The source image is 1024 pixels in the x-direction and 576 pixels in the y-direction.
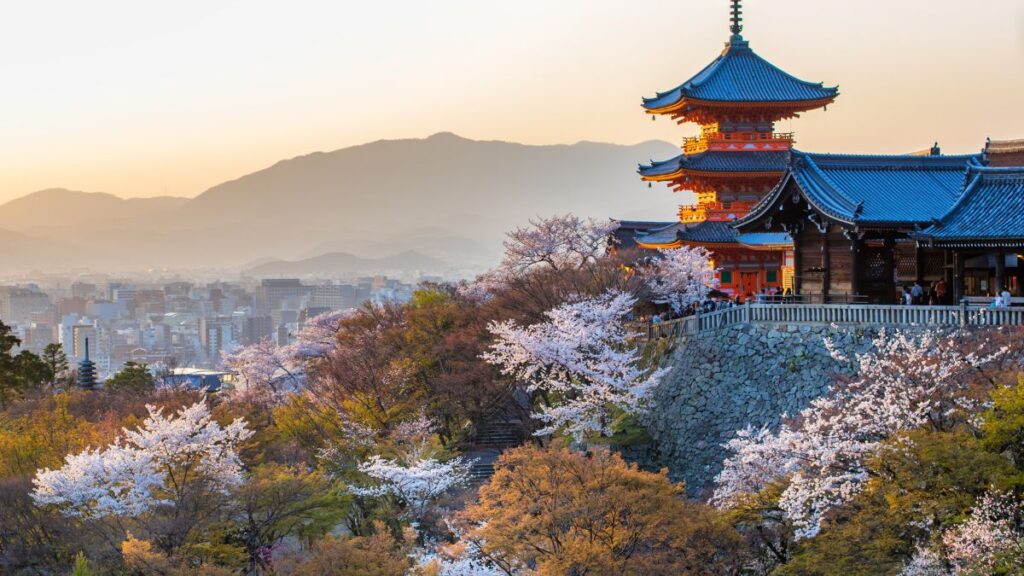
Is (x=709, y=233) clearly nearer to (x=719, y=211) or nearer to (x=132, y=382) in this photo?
(x=719, y=211)

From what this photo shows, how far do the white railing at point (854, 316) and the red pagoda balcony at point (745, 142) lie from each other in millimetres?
10605

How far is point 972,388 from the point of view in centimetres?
2281

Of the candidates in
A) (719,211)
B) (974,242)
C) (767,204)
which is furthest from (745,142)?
(974,242)

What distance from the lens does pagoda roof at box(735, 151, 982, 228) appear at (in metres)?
32.6

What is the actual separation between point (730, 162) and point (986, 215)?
13972 millimetres

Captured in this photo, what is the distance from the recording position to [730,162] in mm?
44312

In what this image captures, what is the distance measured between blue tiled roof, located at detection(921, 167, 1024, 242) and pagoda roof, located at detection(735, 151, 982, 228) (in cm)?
96

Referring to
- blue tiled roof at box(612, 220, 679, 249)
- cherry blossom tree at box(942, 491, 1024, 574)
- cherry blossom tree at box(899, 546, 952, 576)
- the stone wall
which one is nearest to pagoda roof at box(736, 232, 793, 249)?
the stone wall

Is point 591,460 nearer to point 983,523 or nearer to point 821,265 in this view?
point 983,523

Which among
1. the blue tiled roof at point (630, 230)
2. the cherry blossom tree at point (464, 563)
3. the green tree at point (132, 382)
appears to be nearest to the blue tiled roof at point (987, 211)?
the cherry blossom tree at point (464, 563)

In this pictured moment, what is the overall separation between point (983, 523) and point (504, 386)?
2000cm

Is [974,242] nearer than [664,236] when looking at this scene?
Yes

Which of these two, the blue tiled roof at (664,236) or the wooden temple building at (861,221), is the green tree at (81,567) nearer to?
the wooden temple building at (861,221)

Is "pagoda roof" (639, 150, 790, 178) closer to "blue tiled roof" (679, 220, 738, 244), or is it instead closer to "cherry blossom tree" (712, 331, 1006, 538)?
"blue tiled roof" (679, 220, 738, 244)
